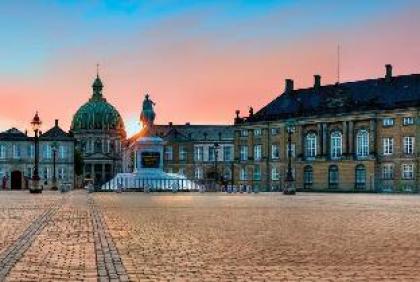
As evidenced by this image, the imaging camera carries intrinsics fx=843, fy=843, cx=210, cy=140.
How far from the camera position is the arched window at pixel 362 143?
103 metres

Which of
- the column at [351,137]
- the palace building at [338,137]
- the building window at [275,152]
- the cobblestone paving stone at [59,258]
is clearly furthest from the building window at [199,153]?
the cobblestone paving stone at [59,258]

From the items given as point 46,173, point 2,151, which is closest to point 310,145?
point 46,173

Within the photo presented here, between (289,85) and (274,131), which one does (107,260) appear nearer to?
(274,131)

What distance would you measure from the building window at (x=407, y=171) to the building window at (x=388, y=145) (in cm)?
295

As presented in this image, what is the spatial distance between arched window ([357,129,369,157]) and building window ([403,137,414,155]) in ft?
19.6

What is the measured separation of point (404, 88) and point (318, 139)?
1446 cm

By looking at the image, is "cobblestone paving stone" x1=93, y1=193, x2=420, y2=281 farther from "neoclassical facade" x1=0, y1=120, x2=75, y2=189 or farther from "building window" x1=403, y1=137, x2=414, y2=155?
"neoclassical facade" x1=0, y1=120, x2=75, y2=189

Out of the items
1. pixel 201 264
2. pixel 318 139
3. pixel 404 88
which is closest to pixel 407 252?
pixel 201 264

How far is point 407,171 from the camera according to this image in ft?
318

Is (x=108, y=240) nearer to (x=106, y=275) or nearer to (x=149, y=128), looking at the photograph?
(x=106, y=275)

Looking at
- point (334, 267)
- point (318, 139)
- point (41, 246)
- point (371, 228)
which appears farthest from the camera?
point (318, 139)

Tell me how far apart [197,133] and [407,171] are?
64.6 metres

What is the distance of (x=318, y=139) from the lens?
110 meters

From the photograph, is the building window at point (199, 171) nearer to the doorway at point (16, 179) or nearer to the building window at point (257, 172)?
the doorway at point (16, 179)
